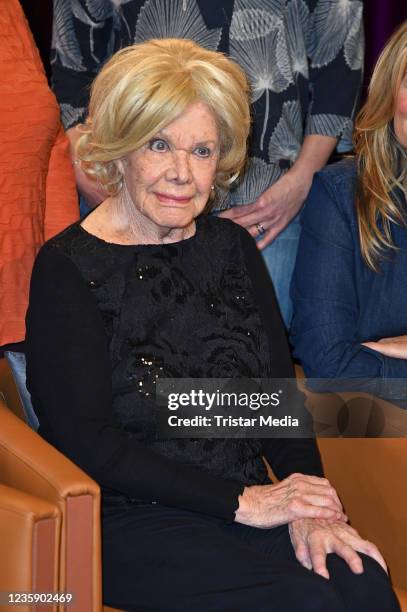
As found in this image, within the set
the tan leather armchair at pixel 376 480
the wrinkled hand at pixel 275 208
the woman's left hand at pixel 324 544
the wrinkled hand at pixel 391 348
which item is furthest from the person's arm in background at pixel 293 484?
the wrinkled hand at pixel 275 208

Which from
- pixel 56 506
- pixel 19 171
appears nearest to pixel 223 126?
pixel 19 171

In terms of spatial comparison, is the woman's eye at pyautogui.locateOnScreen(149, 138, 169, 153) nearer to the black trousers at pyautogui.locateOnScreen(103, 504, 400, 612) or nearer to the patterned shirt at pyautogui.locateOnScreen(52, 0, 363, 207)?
the patterned shirt at pyautogui.locateOnScreen(52, 0, 363, 207)

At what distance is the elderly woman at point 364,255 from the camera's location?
2441 millimetres

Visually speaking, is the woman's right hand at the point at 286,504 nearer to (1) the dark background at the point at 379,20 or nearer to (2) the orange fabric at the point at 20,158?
(2) the orange fabric at the point at 20,158

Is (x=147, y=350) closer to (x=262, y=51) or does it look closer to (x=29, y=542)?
(x=29, y=542)

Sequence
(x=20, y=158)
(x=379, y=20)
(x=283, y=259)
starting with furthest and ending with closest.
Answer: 1. (x=379, y=20)
2. (x=283, y=259)
3. (x=20, y=158)

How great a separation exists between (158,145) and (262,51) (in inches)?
24.1

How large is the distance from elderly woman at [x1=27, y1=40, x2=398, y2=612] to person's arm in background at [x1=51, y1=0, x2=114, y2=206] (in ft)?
1.93

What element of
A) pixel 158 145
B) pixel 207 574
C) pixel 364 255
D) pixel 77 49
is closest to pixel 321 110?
pixel 364 255

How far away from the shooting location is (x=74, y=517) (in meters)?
1.85

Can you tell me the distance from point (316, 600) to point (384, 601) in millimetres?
149

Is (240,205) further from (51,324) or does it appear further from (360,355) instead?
(51,324)

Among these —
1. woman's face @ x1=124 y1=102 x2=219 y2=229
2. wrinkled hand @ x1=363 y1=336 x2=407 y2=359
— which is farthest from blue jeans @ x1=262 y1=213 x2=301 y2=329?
woman's face @ x1=124 y1=102 x2=219 y2=229

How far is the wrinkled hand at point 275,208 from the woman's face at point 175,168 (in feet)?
1.68
